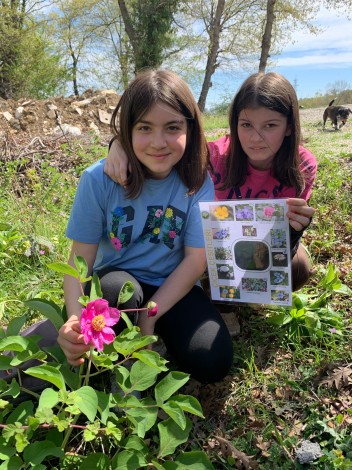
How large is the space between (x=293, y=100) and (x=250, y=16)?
66.4ft

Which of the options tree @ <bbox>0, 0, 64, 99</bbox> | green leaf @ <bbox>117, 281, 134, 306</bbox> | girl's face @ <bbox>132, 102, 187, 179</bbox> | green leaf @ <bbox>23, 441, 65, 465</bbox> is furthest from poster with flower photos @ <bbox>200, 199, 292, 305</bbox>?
tree @ <bbox>0, 0, 64, 99</bbox>

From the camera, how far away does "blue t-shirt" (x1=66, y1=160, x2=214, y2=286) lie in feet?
5.61

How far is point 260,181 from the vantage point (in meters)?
2.08

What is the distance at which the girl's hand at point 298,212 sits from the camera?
1.65 m

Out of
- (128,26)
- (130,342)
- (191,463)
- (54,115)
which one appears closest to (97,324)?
(130,342)

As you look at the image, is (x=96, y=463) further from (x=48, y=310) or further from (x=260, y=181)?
(x=260, y=181)

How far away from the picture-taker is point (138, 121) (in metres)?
1.62

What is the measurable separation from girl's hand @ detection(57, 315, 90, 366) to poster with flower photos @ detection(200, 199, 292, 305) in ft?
2.44

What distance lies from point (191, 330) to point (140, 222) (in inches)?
19.8

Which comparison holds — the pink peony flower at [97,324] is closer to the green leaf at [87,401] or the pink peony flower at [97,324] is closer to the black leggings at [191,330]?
the green leaf at [87,401]

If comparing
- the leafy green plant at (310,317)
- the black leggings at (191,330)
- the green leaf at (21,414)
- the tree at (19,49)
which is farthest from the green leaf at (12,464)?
the tree at (19,49)

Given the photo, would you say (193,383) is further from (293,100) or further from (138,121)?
(293,100)

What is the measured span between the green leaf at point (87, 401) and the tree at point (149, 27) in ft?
52.2

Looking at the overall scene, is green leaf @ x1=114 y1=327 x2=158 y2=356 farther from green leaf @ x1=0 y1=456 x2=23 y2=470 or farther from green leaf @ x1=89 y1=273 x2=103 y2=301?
green leaf @ x1=0 y1=456 x2=23 y2=470
